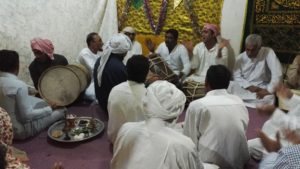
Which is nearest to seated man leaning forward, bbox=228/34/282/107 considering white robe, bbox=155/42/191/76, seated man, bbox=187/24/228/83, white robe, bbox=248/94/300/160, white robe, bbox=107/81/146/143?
seated man, bbox=187/24/228/83

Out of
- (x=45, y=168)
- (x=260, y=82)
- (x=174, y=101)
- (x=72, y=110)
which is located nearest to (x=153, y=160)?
(x=174, y=101)

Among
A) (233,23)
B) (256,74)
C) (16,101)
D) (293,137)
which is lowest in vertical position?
(256,74)

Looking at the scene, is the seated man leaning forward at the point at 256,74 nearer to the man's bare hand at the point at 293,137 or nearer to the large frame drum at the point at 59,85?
the large frame drum at the point at 59,85

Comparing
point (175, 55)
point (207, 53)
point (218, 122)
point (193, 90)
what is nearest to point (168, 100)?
point (218, 122)

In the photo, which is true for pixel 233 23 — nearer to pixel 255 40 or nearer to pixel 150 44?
pixel 255 40

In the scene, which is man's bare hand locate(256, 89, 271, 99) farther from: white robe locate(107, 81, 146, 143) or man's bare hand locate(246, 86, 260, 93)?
white robe locate(107, 81, 146, 143)

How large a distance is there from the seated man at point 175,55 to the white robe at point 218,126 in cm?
273

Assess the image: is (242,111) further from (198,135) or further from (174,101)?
(174,101)

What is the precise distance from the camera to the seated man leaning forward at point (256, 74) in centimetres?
456

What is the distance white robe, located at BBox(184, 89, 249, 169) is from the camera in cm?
237

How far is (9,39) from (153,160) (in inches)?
162

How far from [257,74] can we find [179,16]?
184cm

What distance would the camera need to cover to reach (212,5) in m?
5.31

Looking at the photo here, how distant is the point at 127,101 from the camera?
294 cm
